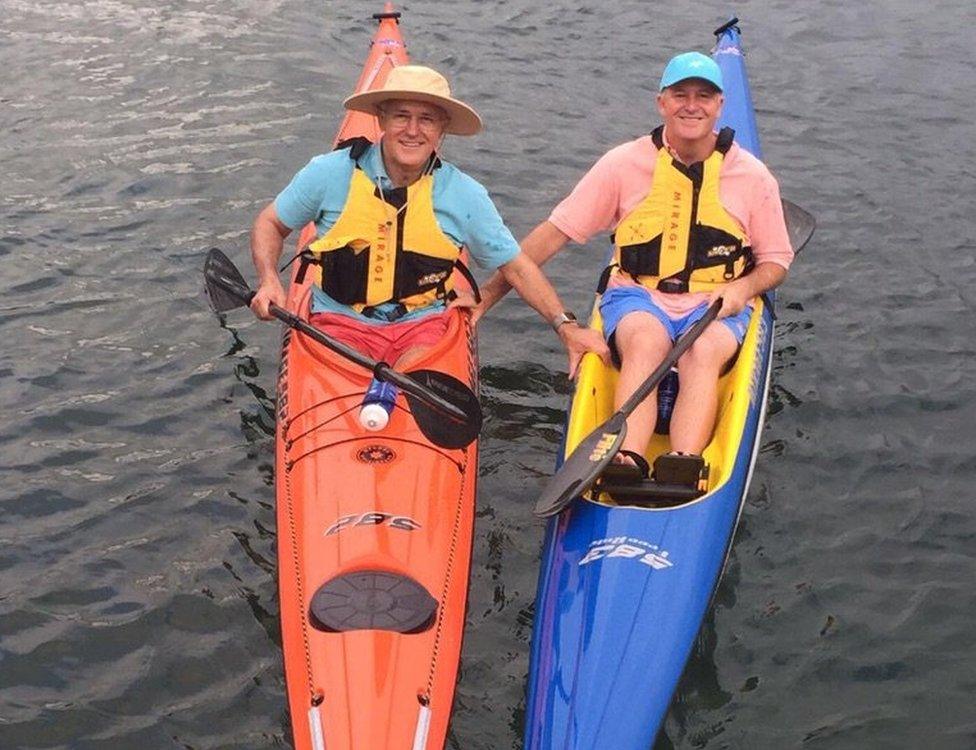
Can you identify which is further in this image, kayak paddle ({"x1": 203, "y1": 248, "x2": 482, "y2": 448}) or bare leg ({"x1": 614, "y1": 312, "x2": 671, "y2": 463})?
bare leg ({"x1": 614, "y1": 312, "x2": 671, "y2": 463})

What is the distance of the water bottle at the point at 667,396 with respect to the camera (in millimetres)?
5320

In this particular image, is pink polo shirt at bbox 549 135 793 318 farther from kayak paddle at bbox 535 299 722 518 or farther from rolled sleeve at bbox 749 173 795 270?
kayak paddle at bbox 535 299 722 518

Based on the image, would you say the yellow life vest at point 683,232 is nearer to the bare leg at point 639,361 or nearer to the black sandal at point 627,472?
the bare leg at point 639,361

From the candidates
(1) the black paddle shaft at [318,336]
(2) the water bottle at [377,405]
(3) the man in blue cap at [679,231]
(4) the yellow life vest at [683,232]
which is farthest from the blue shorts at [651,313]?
(2) the water bottle at [377,405]

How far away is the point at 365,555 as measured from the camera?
4.41 metres

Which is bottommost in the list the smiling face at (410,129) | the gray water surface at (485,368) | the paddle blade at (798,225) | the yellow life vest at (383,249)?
the gray water surface at (485,368)

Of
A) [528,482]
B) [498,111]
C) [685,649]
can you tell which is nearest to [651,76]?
[498,111]

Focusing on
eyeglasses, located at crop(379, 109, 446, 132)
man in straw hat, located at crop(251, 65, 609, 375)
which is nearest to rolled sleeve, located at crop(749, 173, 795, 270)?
man in straw hat, located at crop(251, 65, 609, 375)

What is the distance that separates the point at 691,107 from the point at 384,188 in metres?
1.33

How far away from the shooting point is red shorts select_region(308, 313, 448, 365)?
17.4 feet

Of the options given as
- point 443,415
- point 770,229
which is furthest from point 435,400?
point 770,229

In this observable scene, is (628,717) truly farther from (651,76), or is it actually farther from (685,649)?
(651,76)

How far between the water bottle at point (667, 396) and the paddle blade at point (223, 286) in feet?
5.93

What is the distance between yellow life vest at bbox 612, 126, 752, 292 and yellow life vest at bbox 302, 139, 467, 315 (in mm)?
824
